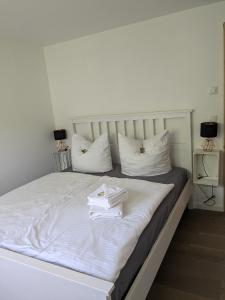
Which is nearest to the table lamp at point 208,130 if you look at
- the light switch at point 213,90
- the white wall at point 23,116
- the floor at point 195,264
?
the light switch at point 213,90

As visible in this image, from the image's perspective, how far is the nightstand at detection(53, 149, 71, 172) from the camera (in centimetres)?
351

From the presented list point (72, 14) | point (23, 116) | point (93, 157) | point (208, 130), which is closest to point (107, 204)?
point (93, 157)

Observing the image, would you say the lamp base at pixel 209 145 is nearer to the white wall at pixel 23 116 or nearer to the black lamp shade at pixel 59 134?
the black lamp shade at pixel 59 134

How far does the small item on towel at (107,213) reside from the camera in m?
1.66

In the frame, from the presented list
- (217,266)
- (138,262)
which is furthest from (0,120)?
(217,266)

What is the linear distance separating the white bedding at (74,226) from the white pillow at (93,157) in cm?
46

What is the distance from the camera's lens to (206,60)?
2.45 metres

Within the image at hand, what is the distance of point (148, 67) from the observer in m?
2.74

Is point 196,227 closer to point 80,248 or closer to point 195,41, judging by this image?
point 80,248

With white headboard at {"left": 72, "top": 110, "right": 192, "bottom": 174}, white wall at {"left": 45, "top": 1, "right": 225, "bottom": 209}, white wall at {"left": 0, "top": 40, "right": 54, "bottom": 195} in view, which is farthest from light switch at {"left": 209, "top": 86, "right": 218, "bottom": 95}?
white wall at {"left": 0, "top": 40, "right": 54, "bottom": 195}

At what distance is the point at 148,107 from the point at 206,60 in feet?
2.68

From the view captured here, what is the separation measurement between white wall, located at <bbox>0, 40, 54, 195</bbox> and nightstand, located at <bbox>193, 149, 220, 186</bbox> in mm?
2143

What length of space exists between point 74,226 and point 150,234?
533 mm

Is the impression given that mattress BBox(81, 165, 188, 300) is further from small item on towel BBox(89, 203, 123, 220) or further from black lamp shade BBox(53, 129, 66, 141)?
black lamp shade BBox(53, 129, 66, 141)
